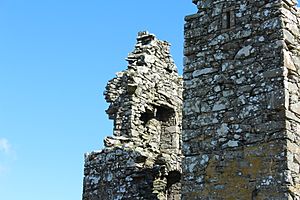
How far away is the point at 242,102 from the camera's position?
9.62m

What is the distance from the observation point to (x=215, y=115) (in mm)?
9859

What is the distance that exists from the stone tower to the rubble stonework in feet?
11.4

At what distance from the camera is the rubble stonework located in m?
13.4

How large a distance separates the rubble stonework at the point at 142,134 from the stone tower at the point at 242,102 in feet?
11.4

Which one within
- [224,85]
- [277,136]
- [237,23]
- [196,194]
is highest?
[237,23]

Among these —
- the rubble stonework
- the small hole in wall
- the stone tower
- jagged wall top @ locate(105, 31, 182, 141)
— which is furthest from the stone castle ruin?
jagged wall top @ locate(105, 31, 182, 141)

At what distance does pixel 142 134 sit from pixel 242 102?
6.10m

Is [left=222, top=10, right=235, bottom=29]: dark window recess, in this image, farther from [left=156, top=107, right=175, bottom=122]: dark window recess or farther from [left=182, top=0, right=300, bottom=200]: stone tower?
[left=156, top=107, right=175, bottom=122]: dark window recess

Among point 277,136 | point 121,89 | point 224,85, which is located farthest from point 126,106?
point 277,136

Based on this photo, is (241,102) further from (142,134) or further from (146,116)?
(146,116)

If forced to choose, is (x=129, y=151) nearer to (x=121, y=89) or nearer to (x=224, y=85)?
(x=121, y=89)

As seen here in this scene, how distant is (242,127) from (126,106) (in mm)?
6224

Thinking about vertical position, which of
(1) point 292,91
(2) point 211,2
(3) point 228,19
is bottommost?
(1) point 292,91

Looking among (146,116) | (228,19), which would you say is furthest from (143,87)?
(228,19)
